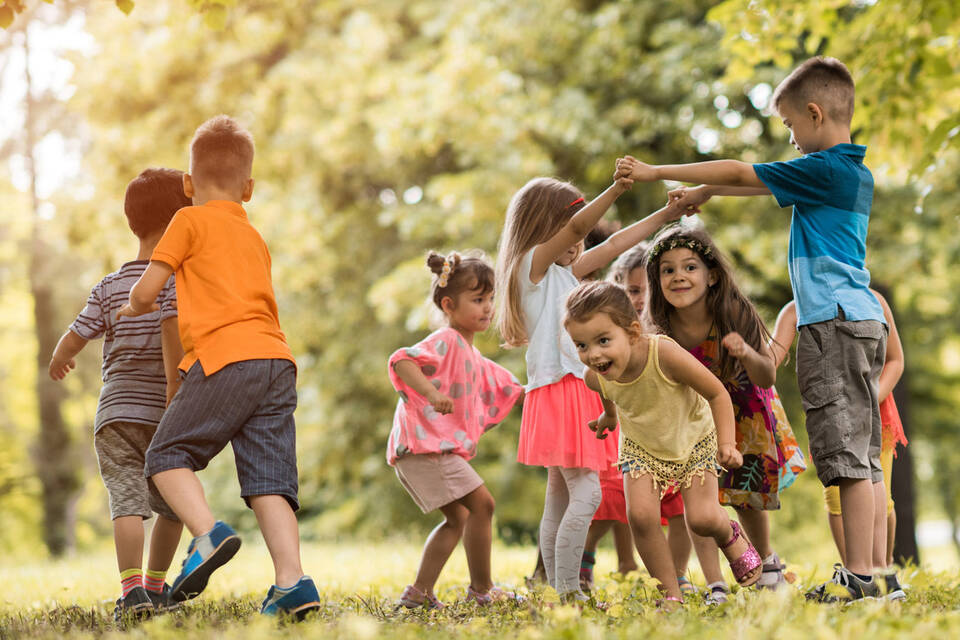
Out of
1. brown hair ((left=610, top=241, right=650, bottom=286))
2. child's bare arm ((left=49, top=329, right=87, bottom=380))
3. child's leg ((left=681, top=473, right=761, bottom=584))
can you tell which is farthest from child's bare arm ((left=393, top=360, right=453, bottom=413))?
child's bare arm ((left=49, top=329, right=87, bottom=380))

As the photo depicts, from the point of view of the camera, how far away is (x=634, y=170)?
388 cm

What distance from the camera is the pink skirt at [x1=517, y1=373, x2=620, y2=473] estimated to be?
4.26 meters

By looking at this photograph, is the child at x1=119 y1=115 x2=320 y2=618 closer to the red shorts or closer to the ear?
the ear

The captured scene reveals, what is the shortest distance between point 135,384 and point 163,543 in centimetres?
79

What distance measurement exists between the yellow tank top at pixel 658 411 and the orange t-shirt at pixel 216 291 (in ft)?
4.90

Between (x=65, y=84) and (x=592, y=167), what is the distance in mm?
9107

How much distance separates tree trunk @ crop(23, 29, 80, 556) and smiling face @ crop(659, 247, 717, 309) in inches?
530

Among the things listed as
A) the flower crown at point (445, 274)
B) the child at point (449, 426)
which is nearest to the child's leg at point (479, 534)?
the child at point (449, 426)

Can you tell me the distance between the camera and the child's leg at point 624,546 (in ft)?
17.2

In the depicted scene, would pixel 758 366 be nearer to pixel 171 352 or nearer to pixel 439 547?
pixel 439 547

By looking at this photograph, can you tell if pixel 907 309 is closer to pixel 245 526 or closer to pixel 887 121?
pixel 887 121

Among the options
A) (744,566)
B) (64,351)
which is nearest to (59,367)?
(64,351)

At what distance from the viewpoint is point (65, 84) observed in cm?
1419

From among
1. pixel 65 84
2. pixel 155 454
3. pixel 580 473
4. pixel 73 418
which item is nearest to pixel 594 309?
pixel 580 473
